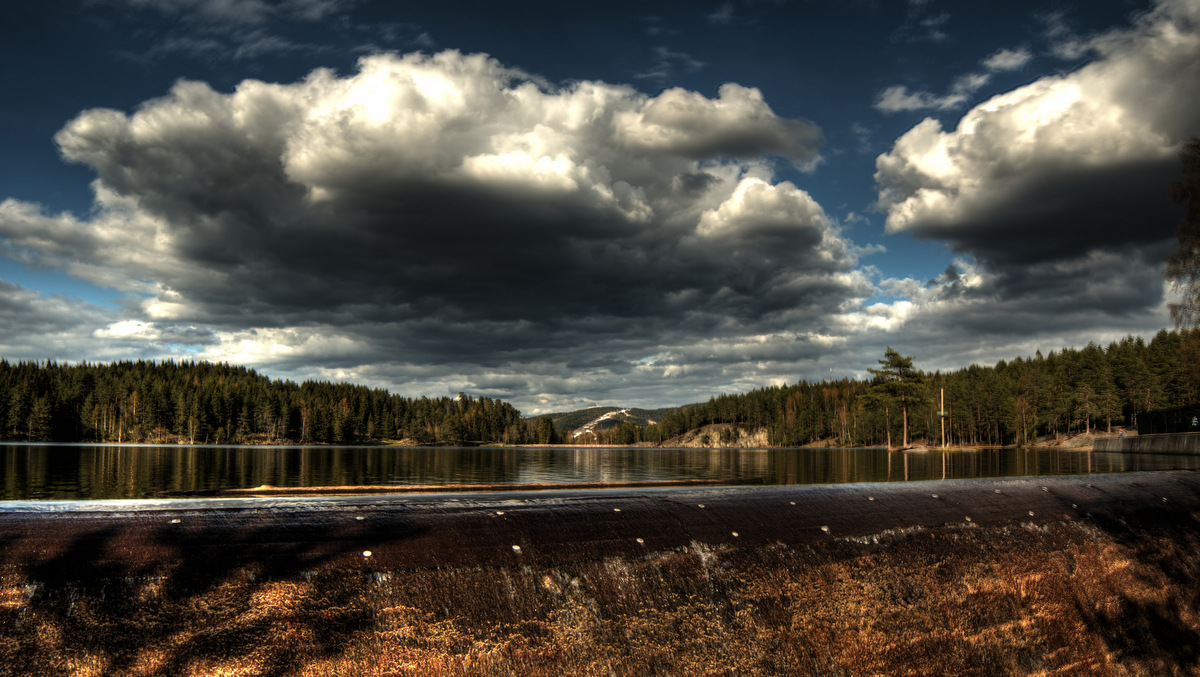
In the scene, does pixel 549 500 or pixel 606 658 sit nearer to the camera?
pixel 606 658

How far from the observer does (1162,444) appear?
180 ft

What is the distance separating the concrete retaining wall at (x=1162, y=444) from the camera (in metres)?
46.8

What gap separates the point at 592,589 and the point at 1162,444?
67.8m

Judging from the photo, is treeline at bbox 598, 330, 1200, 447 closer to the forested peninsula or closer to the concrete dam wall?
the forested peninsula

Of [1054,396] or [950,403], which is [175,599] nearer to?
[1054,396]

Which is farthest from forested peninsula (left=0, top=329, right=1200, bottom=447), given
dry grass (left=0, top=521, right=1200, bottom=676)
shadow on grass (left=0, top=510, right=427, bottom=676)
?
→ shadow on grass (left=0, top=510, right=427, bottom=676)

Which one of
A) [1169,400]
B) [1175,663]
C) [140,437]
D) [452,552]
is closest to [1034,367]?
[1169,400]

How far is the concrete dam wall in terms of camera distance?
4.91 m

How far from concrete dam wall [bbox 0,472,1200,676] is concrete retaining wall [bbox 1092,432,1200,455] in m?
47.8

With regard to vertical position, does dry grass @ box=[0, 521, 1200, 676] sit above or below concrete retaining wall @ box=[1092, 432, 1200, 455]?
above

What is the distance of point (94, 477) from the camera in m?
45.7

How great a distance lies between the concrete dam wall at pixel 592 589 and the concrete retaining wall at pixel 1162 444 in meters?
47.8

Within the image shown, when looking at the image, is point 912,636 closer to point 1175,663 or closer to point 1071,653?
point 1071,653

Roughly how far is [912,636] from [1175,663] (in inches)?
232
